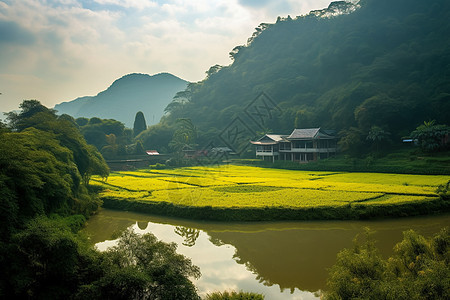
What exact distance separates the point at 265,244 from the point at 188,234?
398 cm

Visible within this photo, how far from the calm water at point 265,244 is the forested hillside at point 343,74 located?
28.8 metres

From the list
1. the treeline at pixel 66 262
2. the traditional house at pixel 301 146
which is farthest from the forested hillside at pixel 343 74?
the treeline at pixel 66 262

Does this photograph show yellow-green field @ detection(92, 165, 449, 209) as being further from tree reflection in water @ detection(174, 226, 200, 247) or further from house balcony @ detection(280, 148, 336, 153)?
house balcony @ detection(280, 148, 336, 153)

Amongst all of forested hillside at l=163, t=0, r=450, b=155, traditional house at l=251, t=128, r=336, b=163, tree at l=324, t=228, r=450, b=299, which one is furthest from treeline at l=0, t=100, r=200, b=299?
forested hillside at l=163, t=0, r=450, b=155

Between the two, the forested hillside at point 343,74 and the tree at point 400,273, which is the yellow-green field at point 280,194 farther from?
the forested hillside at point 343,74

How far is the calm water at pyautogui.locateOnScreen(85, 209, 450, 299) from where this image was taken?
9.69 m

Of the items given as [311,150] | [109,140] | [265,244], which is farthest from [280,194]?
[109,140]

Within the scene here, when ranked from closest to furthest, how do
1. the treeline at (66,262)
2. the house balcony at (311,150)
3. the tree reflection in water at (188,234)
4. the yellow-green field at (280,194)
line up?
the treeline at (66,262), the tree reflection in water at (188,234), the yellow-green field at (280,194), the house balcony at (311,150)

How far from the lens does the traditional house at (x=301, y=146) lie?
42.6 meters

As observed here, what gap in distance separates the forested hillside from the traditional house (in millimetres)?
3277

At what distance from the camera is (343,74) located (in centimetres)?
6738

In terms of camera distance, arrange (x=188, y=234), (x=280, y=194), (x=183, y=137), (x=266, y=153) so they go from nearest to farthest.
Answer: (x=188, y=234) < (x=280, y=194) < (x=266, y=153) < (x=183, y=137)

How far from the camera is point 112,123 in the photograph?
62.2 metres

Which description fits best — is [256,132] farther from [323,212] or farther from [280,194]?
[323,212]
